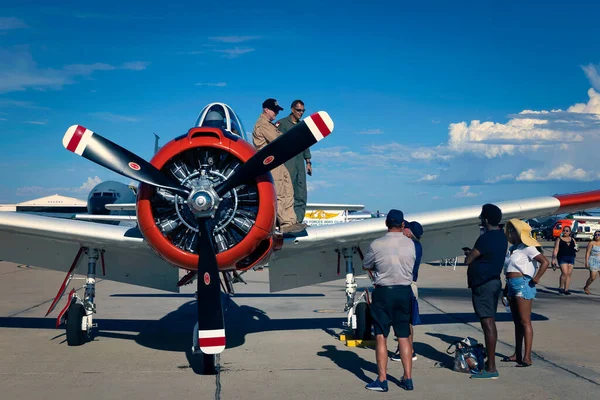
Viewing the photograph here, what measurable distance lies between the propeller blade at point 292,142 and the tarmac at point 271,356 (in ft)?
7.05

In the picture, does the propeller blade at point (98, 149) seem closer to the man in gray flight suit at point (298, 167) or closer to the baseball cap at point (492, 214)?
the man in gray flight suit at point (298, 167)

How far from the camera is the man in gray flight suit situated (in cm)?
827

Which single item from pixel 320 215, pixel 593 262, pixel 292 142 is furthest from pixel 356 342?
pixel 320 215

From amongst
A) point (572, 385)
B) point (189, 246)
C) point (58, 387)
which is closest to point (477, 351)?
point (572, 385)

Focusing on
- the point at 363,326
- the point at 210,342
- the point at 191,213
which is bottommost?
the point at 363,326

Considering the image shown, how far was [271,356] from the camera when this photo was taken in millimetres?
7285

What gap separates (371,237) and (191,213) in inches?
120

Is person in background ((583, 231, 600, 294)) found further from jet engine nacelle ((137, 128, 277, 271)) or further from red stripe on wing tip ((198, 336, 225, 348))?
red stripe on wing tip ((198, 336, 225, 348))

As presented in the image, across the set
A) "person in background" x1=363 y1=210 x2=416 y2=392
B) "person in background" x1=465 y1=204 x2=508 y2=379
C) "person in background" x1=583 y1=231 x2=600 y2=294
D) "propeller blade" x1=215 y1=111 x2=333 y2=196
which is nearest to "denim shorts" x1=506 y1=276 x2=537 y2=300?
"person in background" x1=465 y1=204 x2=508 y2=379

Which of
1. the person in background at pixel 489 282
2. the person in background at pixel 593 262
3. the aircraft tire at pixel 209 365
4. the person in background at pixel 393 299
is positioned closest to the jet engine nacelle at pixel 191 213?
the aircraft tire at pixel 209 365

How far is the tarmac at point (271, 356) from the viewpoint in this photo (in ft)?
18.5

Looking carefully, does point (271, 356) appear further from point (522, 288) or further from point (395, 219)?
point (522, 288)

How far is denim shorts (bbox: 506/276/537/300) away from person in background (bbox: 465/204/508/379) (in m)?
0.53

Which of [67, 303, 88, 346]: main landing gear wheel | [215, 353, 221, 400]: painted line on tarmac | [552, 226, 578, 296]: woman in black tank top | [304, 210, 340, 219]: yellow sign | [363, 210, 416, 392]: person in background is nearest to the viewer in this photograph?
[215, 353, 221, 400]: painted line on tarmac
